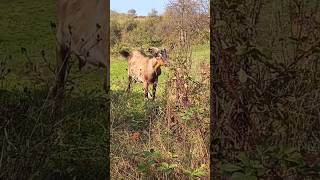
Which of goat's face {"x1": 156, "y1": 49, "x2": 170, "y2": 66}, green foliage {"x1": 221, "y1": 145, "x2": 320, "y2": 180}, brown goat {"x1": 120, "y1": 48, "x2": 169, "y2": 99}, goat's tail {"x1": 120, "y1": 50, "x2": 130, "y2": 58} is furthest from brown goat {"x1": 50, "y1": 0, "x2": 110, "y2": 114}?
goat's tail {"x1": 120, "y1": 50, "x2": 130, "y2": 58}

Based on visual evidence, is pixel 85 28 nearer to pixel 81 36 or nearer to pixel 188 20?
pixel 81 36

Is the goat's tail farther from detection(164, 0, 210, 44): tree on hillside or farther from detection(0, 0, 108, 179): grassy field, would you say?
detection(0, 0, 108, 179): grassy field

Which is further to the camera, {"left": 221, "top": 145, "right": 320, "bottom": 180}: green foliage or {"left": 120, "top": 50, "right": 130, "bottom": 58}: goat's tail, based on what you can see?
{"left": 120, "top": 50, "right": 130, "bottom": 58}: goat's tail

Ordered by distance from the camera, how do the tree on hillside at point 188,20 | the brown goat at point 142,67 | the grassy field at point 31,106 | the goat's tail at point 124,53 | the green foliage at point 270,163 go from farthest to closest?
the goat's tail at point 124,53 → the brown goat at point 142,67 → the tree on hillside at point 188,20 → the grassy field at point 31,106 → the green foliage at point 270,163

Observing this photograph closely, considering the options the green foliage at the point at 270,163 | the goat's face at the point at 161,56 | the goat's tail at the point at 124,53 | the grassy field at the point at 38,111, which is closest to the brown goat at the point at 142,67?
the goat's tail at the point at 124,53

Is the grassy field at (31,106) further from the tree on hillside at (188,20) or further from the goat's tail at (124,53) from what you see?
the goat's tail at (124,53)

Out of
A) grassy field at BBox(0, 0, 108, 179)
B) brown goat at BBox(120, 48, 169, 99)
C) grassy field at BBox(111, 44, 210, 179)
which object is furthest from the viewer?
brown goat at BBox(120, 48, 169, 99)

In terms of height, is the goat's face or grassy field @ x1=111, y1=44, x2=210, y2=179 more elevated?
the goat's face

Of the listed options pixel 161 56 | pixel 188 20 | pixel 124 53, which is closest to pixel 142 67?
pixel 124 53

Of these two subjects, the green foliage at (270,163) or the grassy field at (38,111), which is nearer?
the green foliage at (270,163)

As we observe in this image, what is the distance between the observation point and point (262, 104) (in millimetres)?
2320

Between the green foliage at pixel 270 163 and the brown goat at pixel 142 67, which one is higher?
the brown goat at pixel 142 67

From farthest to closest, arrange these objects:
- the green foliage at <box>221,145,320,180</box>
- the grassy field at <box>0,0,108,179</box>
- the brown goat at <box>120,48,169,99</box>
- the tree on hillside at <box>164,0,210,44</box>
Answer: the brown goat at <box>120,48,169,99</box> → the tree on hillside at <box>164,0,210,44</box> → the grassy field at <box>0,0,108,179</box> → the green foliage at <box>221,145,320,180</box>

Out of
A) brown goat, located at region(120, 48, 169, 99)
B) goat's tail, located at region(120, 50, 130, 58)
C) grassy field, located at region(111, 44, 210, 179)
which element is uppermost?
goat's tail, located at region(120, 50, 130, 58)
